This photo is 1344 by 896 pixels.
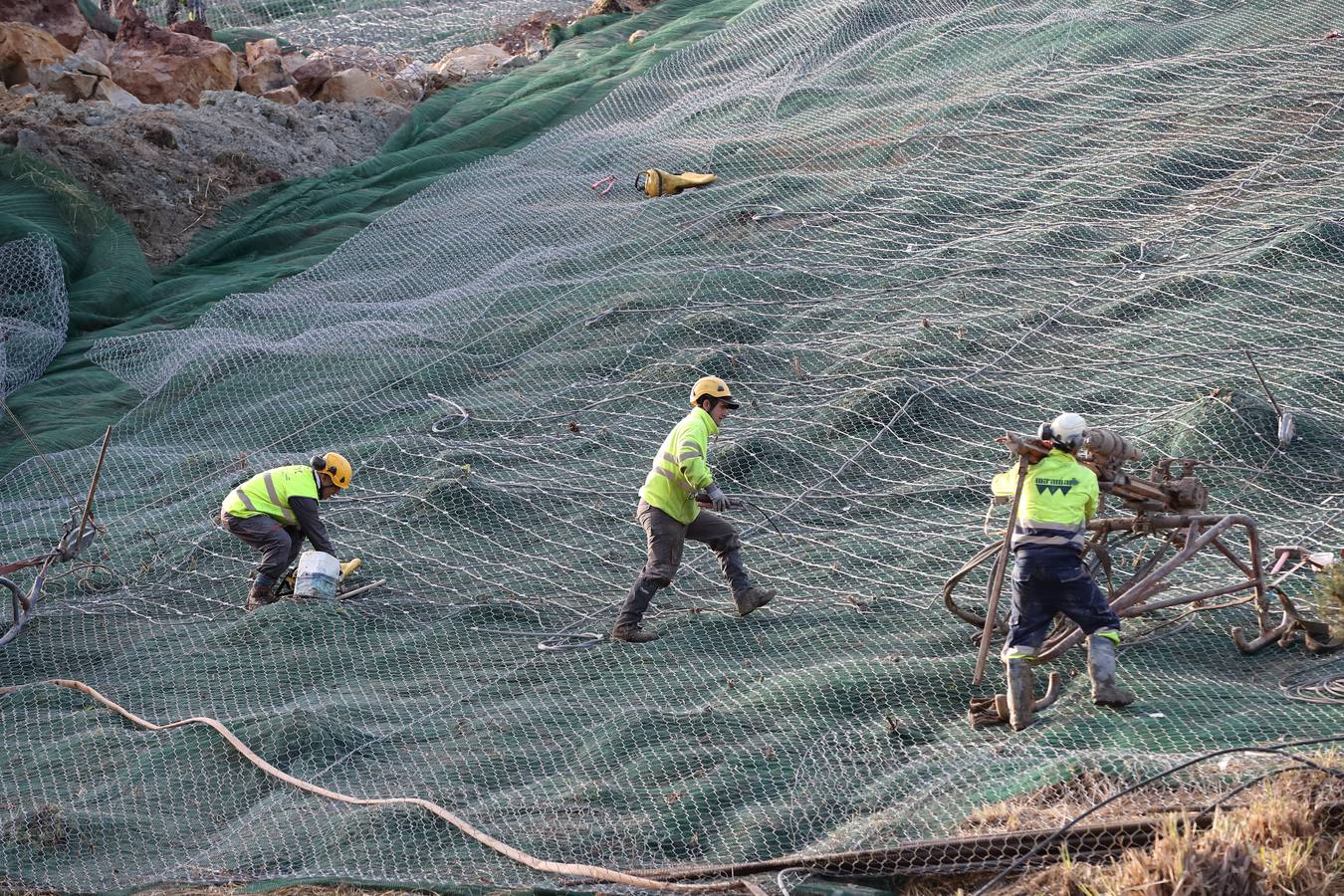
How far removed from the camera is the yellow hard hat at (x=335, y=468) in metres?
7.51

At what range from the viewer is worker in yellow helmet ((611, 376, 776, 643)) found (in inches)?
252

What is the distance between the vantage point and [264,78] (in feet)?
60.8

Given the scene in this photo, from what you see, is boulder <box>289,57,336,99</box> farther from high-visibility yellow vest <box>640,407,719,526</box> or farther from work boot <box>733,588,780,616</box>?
work boot <box>733,588,780,616</box>

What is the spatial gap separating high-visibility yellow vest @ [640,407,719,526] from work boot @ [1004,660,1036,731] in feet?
5.93

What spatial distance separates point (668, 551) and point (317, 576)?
2039 millimetres

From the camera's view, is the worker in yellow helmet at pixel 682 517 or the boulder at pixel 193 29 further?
the boulder at pixel 193 29

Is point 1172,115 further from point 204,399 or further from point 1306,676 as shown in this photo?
point 204,399

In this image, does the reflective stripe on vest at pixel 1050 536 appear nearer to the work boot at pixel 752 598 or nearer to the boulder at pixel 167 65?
the work boot at pixel 752 598

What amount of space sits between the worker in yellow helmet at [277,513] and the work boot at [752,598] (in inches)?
92.9

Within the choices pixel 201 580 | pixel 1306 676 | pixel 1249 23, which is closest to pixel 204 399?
pixel 201 580

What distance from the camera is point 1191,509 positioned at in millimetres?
5480

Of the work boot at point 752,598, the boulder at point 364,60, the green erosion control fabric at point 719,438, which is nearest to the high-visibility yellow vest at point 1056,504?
the green erosion control fabric at point 719,438

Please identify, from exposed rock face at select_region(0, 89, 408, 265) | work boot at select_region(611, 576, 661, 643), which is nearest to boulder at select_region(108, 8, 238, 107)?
exposed rock face at select_region(0, 89, 408, 265)

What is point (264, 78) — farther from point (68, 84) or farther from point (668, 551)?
point (668, 551)
